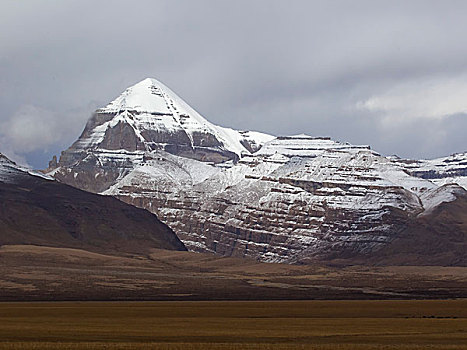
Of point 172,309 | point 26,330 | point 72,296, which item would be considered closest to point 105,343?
point 26,330

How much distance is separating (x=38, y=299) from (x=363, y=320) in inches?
2967

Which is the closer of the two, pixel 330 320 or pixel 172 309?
pixel 330 320

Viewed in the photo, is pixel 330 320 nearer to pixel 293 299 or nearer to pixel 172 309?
pixel 172 309

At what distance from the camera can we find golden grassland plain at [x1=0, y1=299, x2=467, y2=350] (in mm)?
86938

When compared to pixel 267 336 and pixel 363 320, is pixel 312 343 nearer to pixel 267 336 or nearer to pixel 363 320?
pixel 267 336

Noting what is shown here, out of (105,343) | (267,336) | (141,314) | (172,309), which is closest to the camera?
(105,343)

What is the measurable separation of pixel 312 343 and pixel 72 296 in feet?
344

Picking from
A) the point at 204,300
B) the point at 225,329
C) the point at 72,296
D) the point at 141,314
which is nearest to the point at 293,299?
the point at 204,300

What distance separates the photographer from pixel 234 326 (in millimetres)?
108875

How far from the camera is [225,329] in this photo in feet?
343

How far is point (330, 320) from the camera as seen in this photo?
400 ft

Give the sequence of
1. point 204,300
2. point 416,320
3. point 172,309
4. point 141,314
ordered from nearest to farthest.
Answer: point 416,320, point 141,314, point 172,309, point 204,300

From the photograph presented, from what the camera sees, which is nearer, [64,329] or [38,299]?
[64,329]

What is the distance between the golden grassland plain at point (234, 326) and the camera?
86.9m
